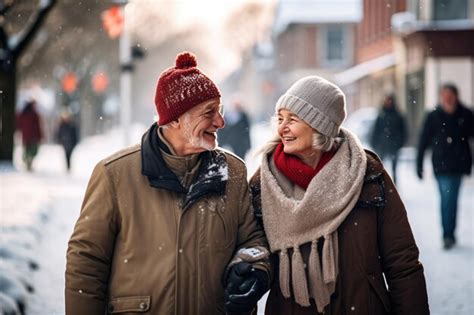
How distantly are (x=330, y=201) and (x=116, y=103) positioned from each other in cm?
6563

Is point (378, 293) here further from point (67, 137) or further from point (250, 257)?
point (67, 137)

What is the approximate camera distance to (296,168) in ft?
13.6

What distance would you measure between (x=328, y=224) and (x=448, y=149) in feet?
23.7

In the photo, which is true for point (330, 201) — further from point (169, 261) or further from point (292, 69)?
point (292, 69)

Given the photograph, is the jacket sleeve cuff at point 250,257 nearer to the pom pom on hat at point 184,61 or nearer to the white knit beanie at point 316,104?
the white knit beanie at point 316,104

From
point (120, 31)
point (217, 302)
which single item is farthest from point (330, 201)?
point (120, 31)

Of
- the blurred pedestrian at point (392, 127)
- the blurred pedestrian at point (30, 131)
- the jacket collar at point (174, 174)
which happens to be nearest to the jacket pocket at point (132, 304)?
the jacket collar at point (174, 174)

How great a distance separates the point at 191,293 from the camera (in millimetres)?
3771

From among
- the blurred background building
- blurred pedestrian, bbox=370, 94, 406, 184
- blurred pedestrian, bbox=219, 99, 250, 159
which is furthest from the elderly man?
blurred pedestrian, bbox=219, 99, 250, 159

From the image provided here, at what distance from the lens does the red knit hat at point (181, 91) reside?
3881 millimetres

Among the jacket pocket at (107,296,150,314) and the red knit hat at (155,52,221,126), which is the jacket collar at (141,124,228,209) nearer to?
the red knit hat at (155,52,221,126)

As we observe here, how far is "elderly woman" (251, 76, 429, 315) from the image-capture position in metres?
4.03

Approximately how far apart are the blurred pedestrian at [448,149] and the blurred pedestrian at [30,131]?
52.1ft

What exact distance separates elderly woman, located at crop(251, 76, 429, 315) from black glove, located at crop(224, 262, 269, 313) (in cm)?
27
